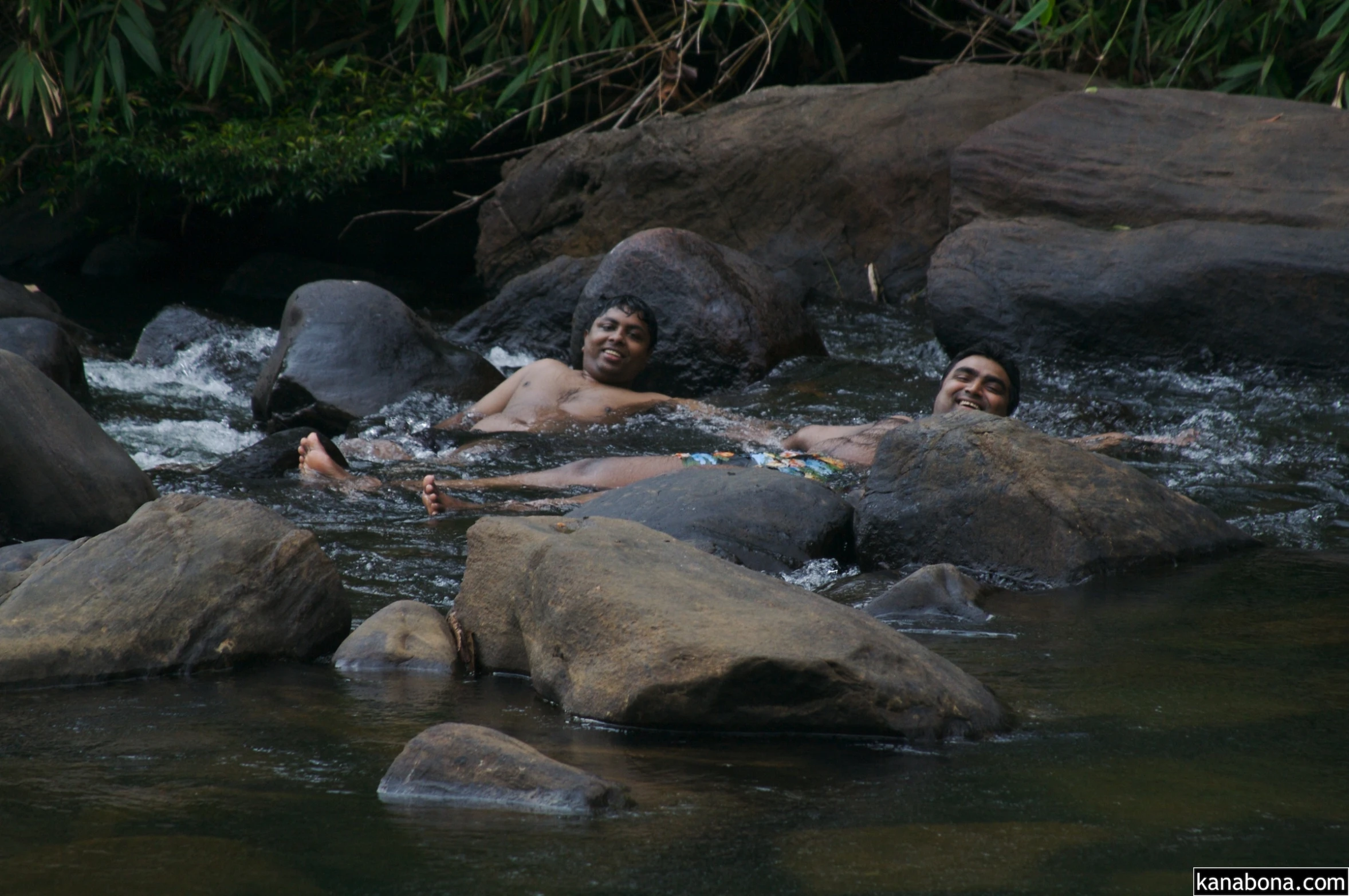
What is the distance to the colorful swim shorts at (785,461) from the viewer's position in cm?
541

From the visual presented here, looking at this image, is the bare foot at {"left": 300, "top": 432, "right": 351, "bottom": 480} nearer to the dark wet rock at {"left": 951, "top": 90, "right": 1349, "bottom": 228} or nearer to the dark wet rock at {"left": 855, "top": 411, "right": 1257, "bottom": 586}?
the dark wet rock at {"left": 855, "top": 411, "right": 1257, "bottom": 586}

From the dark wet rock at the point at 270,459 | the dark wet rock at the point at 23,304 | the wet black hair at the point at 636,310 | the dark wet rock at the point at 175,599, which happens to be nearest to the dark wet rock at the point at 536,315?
the wet black hair at the point at 636,310

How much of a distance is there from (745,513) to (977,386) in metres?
2.22

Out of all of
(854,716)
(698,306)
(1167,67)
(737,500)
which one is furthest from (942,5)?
(854,716)

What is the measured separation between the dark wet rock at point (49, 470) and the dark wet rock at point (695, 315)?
12.5 feet

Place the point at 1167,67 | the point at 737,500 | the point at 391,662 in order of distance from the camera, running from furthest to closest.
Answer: the point at 1167,67
the point at 737,500
the point at 391,662

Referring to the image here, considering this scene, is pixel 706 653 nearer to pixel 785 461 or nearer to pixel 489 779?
pixel 489 779

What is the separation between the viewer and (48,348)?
6.53 meters

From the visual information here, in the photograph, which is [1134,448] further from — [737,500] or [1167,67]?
[1167,67]

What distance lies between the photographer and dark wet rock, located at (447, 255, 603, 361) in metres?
8.43

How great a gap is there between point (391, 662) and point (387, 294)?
15.3ft

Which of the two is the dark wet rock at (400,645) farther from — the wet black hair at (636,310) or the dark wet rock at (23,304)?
the dark wet rock at (23,304)

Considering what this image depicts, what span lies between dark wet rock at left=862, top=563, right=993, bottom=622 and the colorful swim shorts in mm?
1807

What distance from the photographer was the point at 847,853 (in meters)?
1.87
